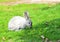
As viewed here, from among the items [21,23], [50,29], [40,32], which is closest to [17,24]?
[21,23]

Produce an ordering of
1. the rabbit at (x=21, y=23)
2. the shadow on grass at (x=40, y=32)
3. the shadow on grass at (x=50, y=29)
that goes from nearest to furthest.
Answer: the shadow on grass at (x=40, y=32), the shadow on grass at (x=50, y=29), the rabbit at (x=21, y=23)

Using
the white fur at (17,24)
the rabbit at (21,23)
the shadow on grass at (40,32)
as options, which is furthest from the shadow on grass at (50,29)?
the white fur at (17,24)

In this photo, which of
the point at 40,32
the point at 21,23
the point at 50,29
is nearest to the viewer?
the point at 40,32

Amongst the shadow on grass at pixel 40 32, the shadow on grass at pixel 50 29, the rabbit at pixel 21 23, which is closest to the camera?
the shadow on grass at pixel 40 32

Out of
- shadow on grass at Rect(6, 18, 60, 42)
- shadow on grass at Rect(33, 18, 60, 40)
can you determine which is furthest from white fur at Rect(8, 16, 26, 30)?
A: shadow on grass at Rect(33, 18, 60, 40)

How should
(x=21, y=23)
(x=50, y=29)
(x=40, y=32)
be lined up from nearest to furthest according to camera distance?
1. (x=40, y=32)
2. (x=50, y=29)
3. (x=21, y=23)

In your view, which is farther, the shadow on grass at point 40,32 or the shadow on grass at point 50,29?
the shadow on grass at point 50,29

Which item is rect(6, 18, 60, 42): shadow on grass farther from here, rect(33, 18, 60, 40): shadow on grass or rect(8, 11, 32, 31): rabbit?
rect(8, 11, 32, 31): rabbit

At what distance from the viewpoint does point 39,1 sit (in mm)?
17844

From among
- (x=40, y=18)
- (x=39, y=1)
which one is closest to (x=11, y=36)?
(x=40, y=18)

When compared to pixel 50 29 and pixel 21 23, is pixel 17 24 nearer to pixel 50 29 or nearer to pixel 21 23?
pixel 21 23

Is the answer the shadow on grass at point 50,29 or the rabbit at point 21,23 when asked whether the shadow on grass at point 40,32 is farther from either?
the rabbit at point 21,23

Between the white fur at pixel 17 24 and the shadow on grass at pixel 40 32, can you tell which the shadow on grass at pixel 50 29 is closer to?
the shadow on grass at pixel 40 32

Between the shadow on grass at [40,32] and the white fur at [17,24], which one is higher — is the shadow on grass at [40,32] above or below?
below
